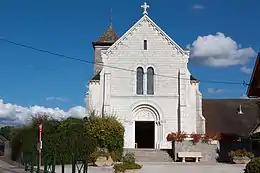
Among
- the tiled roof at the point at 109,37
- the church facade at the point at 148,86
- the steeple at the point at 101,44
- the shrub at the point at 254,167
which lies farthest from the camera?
the tiled roof at the point at 109,37

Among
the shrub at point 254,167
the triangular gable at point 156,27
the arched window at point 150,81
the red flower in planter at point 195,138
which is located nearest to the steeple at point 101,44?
the triangular gable at point 156,27

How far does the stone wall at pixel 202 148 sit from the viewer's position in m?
35.9

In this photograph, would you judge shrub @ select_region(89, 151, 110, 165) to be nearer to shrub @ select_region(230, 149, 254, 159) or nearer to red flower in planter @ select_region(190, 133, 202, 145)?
red flower in planter @ select_region(190, 133, 202, 145)

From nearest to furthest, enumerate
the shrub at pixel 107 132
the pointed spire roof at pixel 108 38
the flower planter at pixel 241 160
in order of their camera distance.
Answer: the flower planter at pixel 241 160, the shrub at pixel 107 132, the pointed spire roof at pixel 108 38

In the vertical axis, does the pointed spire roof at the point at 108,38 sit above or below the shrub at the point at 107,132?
above

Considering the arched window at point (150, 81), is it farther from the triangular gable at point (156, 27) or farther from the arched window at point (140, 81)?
the triangular gable at point (156, 27)

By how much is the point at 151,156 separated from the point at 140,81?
787 cm

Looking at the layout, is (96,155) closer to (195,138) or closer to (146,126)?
(195,138)

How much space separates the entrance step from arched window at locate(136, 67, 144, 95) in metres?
6.24

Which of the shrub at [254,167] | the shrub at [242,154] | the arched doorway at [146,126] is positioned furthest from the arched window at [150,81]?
the shrub at [254,167]

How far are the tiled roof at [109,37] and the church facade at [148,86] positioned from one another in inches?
405

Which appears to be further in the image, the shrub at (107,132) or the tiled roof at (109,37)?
the tiled roof at (109,37)

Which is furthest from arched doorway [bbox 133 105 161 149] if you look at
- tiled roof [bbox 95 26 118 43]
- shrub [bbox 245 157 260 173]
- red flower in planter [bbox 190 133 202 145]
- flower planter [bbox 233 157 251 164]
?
shrub [bbox 245 157 260 173]

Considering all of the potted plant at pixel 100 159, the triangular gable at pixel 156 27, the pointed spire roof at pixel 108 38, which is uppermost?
the pointed spire roof at pixel 108 38
